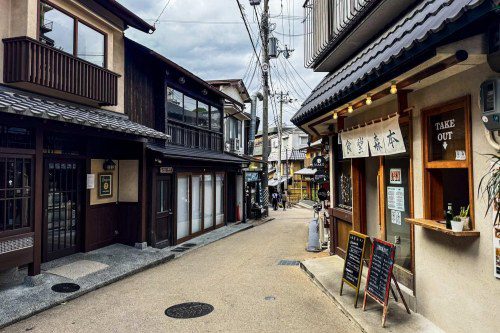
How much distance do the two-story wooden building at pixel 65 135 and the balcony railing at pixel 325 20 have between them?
16.7 feet

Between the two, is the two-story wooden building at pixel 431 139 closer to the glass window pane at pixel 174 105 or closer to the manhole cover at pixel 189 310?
the manhole cover at pixel 189 310

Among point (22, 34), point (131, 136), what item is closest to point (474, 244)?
point (131, 136)

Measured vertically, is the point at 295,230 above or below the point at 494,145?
below

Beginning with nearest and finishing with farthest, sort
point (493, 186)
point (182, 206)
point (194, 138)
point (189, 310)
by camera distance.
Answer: point (493, 186) < point (189, 310) < point (182, 206) < point (194, 138)

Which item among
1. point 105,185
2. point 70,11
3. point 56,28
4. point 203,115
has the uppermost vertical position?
point 70,11

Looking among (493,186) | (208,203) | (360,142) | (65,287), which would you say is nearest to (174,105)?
(208,203)

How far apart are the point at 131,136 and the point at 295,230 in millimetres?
10374

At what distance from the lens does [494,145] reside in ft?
12.9

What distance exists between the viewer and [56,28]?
870 centimetres

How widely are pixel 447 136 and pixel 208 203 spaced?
12.3 metres

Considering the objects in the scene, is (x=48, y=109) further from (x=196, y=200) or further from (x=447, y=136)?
(x=196, y=200)

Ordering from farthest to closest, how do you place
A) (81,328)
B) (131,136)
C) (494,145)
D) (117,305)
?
(131,136) < (117,305) < (81,328) < (494,145)

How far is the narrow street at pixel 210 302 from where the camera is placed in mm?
5773

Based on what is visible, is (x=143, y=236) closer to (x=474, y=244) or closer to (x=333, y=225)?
(x=333, y=225)
